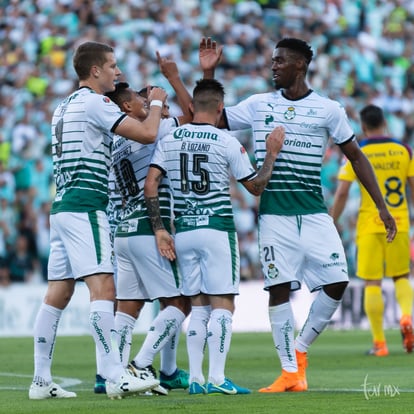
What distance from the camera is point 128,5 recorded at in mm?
25766

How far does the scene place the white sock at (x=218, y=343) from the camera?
8.23 metres

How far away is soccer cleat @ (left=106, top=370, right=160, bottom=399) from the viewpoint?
25.7 feet

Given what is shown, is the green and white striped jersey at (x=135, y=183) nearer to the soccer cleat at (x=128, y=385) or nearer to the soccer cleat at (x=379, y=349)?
the soccer cleat at (x=128, y=385)

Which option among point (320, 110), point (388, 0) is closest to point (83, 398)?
point (320, 110)

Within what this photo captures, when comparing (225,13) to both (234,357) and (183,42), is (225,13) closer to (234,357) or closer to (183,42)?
(183,42)

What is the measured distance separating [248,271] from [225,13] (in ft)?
27.8

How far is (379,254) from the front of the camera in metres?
13.0

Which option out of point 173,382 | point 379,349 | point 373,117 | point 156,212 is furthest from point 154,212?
point 379,349

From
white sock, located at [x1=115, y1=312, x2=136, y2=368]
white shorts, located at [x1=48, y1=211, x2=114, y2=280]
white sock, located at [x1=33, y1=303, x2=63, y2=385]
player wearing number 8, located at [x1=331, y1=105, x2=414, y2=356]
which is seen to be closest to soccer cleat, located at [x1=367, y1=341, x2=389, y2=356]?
player wearing number 8, located at [x1=331, y1=105, x2=414, y2=356]

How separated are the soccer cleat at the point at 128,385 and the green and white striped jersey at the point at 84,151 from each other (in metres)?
1.20

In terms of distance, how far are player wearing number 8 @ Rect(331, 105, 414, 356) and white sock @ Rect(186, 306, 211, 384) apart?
4.31 meters

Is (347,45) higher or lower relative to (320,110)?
higher

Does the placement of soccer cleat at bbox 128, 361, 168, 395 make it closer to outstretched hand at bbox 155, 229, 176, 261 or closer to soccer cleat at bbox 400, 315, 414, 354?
outstretched hand at bbox 155, 229, 176, 261

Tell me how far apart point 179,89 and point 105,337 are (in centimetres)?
214
